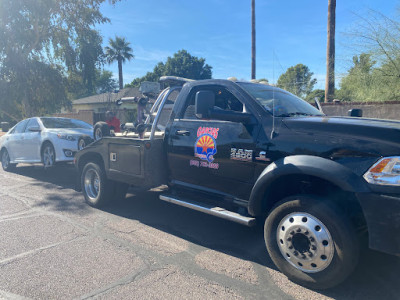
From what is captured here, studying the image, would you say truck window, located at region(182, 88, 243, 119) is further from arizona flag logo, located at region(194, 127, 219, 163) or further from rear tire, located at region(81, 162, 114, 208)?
rear tire, located at region(81, 162, 114, 208)

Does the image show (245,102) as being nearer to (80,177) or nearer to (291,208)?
(291,208)

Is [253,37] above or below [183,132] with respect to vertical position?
above

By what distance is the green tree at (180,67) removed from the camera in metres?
43.4

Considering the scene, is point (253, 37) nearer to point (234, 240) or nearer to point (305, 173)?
point (234, 240)

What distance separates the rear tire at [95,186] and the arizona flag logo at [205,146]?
6.92ft

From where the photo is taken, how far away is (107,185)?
5.32m

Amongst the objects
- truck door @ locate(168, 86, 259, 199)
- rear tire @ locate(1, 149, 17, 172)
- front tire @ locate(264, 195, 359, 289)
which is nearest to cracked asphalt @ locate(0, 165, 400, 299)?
front tire @ locate(264, 195, 359, 289)

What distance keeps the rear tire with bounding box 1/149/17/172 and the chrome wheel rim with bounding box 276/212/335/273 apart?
30.6ft

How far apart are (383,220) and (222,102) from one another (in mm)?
2372

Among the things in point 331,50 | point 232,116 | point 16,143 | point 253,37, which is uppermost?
point 253,37

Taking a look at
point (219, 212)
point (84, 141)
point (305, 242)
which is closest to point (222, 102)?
point (219, 212)

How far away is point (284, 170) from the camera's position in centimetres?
292

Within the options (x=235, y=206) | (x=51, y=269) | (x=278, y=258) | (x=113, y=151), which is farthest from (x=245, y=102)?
(x=51, y=269)

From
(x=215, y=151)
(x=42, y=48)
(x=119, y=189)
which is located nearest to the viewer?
(x=215, y=151)
